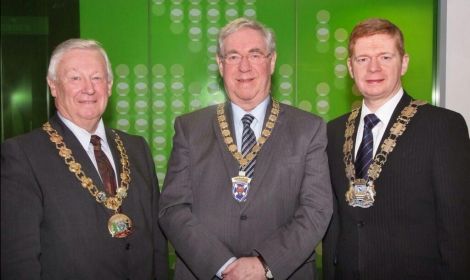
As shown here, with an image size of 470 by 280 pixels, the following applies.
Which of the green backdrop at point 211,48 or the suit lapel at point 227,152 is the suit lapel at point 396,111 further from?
the green backdrop at point 211,48

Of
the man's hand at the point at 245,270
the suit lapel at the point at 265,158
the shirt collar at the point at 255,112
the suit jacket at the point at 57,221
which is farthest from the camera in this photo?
the shirt collar at the point at 255,112

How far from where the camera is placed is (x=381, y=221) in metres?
2.30

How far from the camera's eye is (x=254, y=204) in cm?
227

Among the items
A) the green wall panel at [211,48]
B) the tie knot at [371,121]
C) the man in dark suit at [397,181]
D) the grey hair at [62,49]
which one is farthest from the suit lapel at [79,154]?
the green wall panel at [211,48]

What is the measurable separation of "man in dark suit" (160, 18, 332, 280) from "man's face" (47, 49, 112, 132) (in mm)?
443

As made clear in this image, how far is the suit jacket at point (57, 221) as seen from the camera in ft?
6.36

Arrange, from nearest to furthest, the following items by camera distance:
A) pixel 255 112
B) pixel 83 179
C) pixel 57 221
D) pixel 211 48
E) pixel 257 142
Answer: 1. pixel 57 221
2. pixel 83 179
3. pixel 257 142
4. pixel 255 112
5. pixel 211 48

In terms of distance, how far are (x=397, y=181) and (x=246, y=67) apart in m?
0.92

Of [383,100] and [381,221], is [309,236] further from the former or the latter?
[383,100]

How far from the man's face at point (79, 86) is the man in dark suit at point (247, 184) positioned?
17.5 inches

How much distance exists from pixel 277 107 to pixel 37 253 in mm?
1328

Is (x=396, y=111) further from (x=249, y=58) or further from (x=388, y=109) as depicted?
(x=249, y=58)

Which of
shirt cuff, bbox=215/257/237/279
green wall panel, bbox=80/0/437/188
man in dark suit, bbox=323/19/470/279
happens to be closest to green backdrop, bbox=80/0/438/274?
green wall panel, bbox=80/0/437/188

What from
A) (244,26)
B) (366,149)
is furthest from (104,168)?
(366,149)
